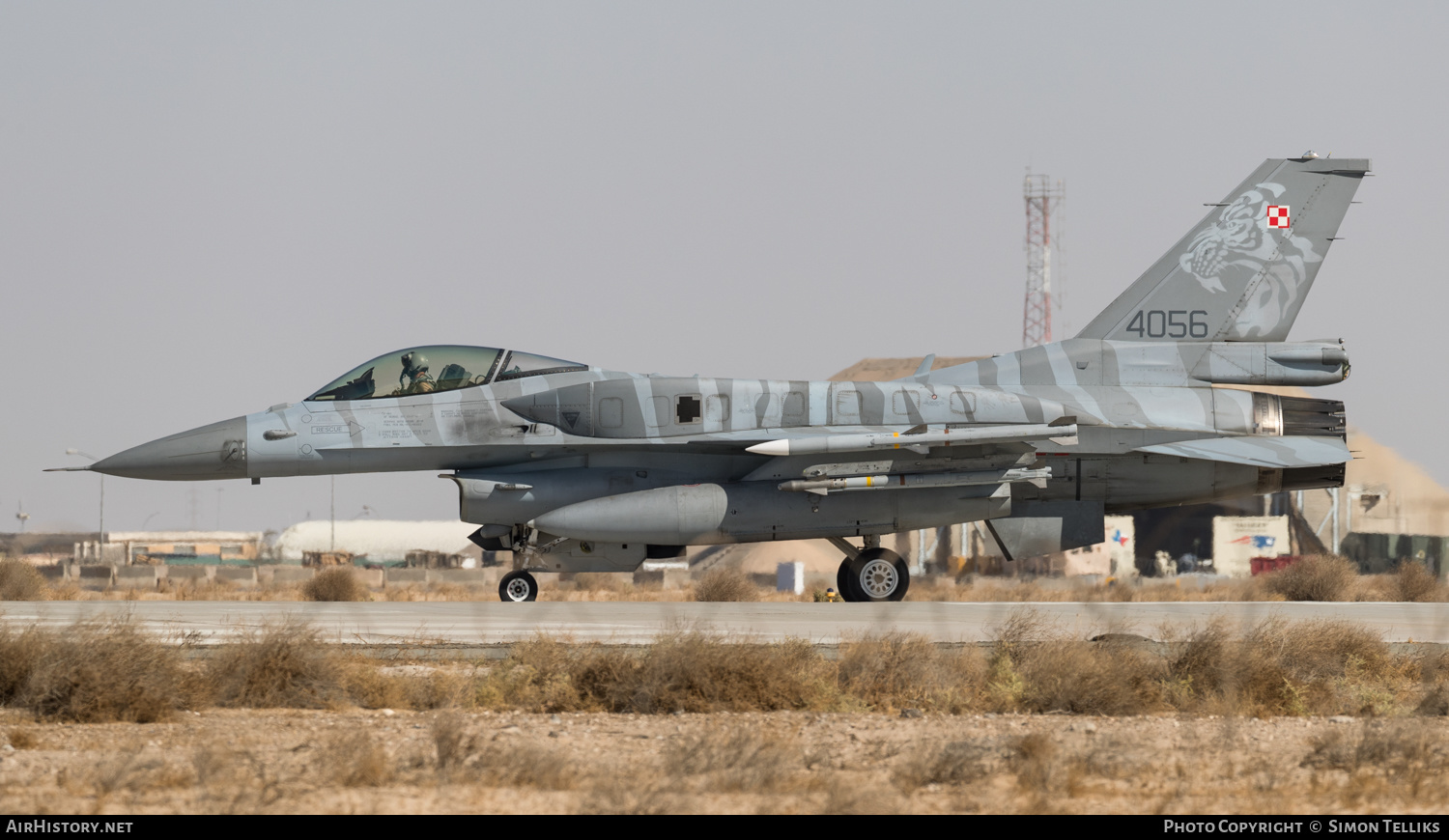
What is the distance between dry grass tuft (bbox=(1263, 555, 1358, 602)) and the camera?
2419 centimetres

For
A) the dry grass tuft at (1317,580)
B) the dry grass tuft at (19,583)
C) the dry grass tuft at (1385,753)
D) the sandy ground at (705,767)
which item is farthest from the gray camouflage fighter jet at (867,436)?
the dry grass tuft at (1385,753)

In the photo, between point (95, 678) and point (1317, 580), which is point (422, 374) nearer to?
point (95, 678)

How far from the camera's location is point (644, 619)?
47.6 feet

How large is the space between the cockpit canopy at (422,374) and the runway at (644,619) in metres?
2.77

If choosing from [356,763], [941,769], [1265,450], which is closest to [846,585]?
[1265,450]

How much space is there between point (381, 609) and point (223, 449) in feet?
11.1

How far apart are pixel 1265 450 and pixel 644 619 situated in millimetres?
9424

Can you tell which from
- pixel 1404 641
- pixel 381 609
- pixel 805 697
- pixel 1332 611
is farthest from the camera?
pixel 1332 611

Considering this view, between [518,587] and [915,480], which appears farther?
[518,587]

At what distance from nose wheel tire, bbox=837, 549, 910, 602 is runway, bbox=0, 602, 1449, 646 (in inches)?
26.9

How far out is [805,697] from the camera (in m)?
9.67

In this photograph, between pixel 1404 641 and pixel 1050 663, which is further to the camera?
pixel 1404 641

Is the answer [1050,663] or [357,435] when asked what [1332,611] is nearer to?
[1050,663]

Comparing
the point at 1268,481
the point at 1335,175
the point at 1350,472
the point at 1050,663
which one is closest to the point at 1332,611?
the point at 1268,481
